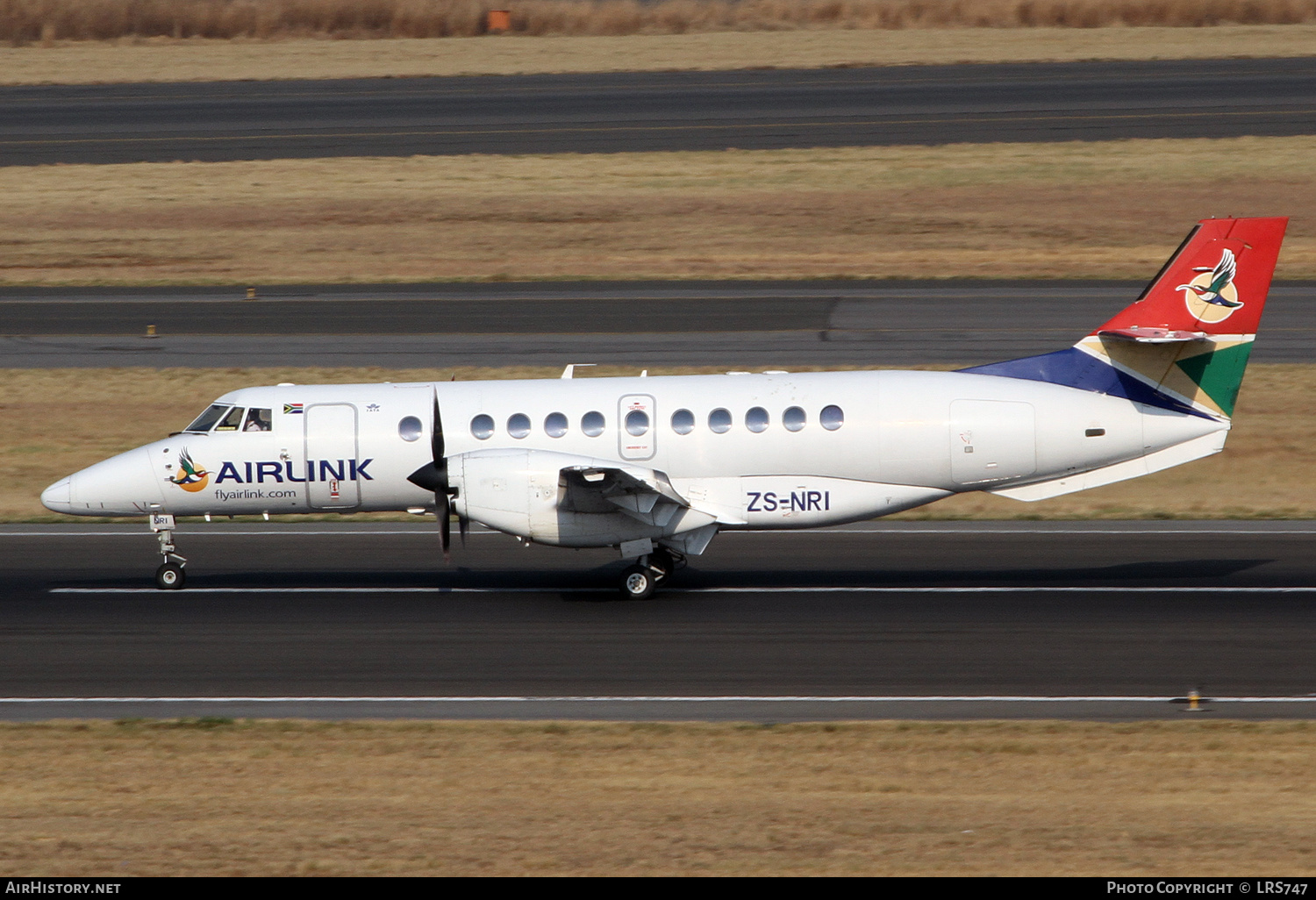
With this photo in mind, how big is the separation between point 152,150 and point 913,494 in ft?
136

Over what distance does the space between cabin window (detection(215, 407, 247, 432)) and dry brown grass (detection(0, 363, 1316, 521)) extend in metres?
7.20

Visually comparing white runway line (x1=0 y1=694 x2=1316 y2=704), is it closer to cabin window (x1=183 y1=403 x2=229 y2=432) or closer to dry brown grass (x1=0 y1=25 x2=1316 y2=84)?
cabin window (x1=183 y1=403 x2=229 y2=432)

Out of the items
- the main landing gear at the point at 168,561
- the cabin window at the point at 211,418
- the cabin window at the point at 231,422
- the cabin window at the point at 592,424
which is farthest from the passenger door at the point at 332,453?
the cabin window at the point at 592,424

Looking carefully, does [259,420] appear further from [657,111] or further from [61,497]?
[657,111]

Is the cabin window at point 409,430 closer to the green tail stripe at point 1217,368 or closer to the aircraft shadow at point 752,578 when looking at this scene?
the aircraft shadow at point 752,578

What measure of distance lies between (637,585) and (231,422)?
6162 millimetres

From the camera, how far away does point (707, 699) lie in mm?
15688

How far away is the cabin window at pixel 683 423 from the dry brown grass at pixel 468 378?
7115 mm

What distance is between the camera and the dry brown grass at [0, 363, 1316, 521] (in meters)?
25.4

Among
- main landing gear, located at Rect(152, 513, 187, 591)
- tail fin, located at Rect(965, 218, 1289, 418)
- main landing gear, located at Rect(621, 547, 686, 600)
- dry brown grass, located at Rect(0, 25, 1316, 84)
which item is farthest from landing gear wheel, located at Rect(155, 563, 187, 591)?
dry brown grass, located at Rect(0, 25, 1316, 84)

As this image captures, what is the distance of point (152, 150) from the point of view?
173ft

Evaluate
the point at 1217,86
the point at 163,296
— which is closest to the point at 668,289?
the point at 163,296
